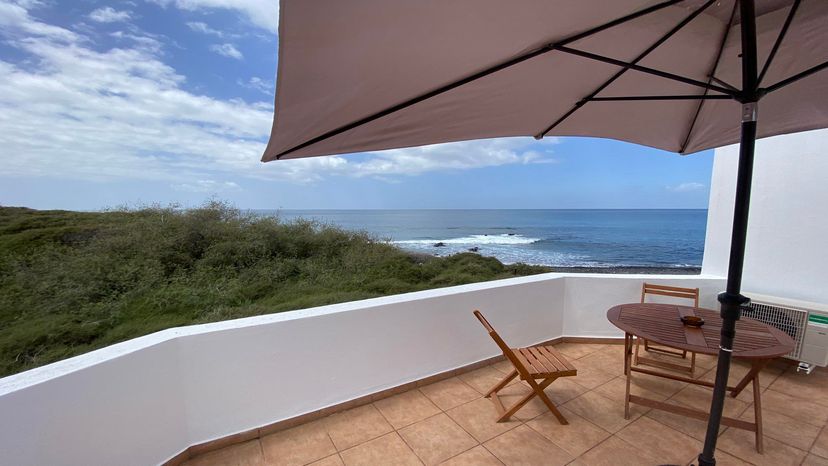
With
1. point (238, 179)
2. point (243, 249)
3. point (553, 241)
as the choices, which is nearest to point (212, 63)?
point (238, 179)

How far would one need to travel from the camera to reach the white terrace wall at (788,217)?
3156mm

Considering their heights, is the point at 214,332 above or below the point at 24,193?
below

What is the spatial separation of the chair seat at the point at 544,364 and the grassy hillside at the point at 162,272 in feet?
8.11

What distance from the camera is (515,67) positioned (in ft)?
4.57

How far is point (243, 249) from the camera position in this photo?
5598mm

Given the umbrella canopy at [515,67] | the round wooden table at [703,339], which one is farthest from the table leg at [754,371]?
the umbrella canopy at [515,67]

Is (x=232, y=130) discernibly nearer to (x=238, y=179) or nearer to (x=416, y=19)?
(x=238, y=179)

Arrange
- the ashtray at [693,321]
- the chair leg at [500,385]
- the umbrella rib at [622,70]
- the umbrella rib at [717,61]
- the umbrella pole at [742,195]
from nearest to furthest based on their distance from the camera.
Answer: the umbrella pole at [742,195]
the umbrella rib at [622,70]
the umbrella rib at [717,61]
the ashtray at [693,321]
the chair leg at [500,385]

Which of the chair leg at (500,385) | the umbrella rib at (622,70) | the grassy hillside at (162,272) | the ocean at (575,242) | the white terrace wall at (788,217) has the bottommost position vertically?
the ocean at (575,242)

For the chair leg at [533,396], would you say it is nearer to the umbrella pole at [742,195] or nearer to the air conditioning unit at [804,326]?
the umbrella pole at [742,195]

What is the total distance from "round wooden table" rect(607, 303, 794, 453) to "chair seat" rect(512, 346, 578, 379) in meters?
0.48

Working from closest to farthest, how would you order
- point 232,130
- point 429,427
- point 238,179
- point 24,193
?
1. point 429,427
2. point 24,193
3. point 238,179
4. point 232,130

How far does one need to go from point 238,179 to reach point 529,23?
9779 millimetres

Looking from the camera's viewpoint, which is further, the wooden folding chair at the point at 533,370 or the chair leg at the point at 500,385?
the chair leg at the point at 500,385
